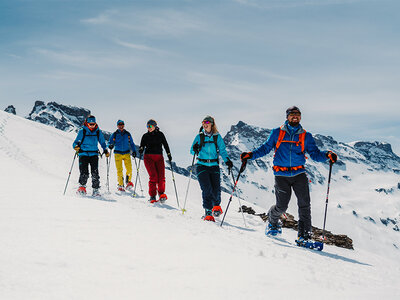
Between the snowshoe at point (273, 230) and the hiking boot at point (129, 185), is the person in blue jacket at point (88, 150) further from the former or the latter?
the snowshoe at point (273, 230)

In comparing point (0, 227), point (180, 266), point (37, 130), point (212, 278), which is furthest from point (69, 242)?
point (37, 130)

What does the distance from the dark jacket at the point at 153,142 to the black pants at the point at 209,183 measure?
2.11 metres

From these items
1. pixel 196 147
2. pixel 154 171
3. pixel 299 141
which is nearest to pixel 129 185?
pixel 154 171

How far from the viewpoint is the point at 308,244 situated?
6.28 meters

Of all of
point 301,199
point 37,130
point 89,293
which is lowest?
point 89,293

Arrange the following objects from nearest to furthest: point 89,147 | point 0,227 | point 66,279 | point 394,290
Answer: point 66,279 < point 394,290 < point 0,227 < point 89,147

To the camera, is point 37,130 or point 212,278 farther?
point 37,130

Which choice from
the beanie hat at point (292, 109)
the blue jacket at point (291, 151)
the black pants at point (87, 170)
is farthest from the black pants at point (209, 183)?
the black pants at point (87, 170)

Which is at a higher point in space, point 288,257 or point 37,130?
point 37,130

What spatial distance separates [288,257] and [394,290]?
132cm

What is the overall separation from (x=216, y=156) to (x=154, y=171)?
8.31 feet

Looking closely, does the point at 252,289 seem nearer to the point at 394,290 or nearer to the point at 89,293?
the point at 89,293

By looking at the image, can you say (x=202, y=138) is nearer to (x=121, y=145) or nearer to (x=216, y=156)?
(x=216, y=156)

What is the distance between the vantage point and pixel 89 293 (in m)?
2.60
